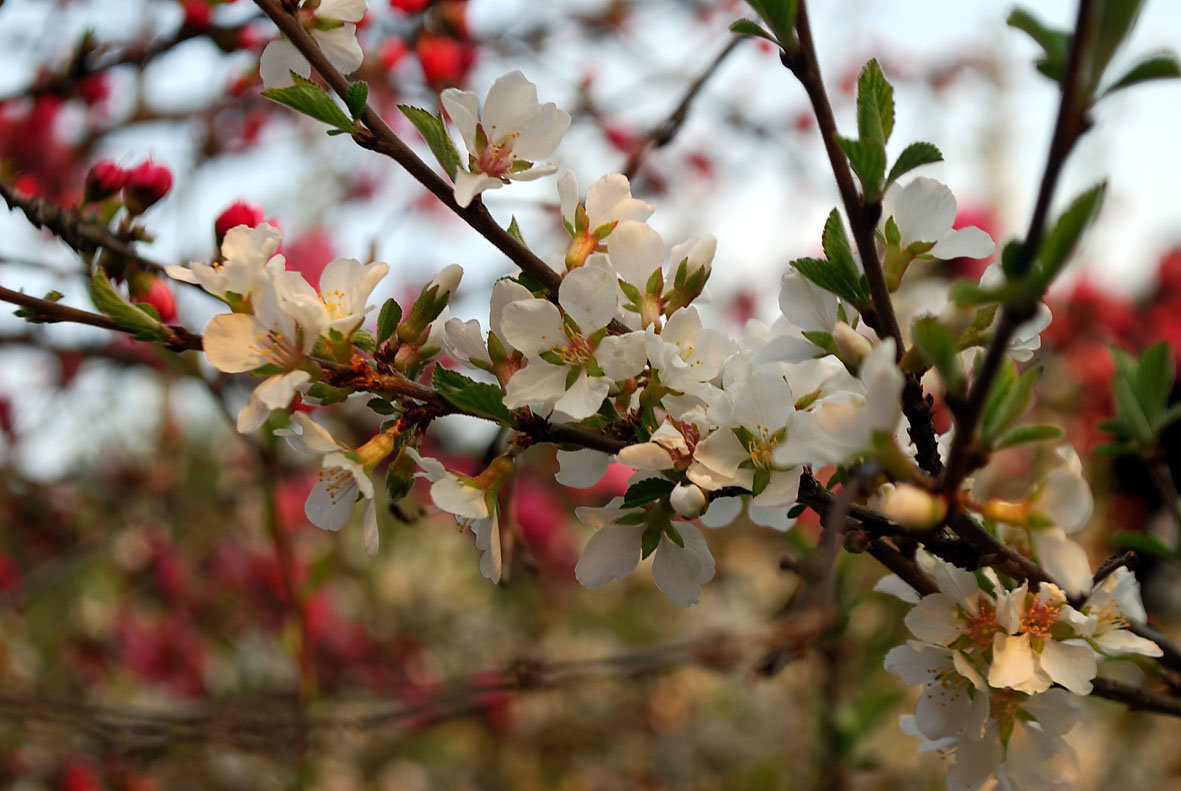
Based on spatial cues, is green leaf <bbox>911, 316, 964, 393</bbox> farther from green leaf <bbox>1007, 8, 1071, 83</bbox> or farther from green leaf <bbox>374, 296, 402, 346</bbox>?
green leaf <bbox>374, 296, 402, 346</bbox>

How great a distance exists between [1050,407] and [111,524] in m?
2.36

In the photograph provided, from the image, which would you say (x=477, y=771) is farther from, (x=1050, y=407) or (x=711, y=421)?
(x=711, y=421)

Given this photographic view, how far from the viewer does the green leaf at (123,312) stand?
48 cm

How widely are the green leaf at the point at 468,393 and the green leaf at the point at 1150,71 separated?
31 centimetres

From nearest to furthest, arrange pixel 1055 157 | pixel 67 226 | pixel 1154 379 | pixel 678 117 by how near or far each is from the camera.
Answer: pixel 1055 157, pixel 1154 379, pixel 67 226, pixel 678 117

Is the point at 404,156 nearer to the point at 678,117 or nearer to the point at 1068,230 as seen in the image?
the point at 1068,230

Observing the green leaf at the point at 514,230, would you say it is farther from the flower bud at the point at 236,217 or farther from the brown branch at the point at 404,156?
the flower bud at the point at 236,217

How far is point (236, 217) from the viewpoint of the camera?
63 cm

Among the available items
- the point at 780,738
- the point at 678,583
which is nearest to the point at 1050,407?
the point at 780,738

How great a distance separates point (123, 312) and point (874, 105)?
16.6 inches

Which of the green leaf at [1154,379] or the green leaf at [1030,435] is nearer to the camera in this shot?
the green leaf at [1030,435]

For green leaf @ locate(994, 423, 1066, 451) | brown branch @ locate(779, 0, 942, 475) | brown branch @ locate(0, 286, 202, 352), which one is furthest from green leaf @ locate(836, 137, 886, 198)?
brown branch @ locate(0, 286, 202, 352)

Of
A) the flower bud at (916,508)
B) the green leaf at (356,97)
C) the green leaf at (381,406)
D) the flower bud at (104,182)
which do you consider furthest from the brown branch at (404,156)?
the flower bud at (104,182)

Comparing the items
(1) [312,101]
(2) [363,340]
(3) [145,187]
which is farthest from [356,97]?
(3) [145,187]
